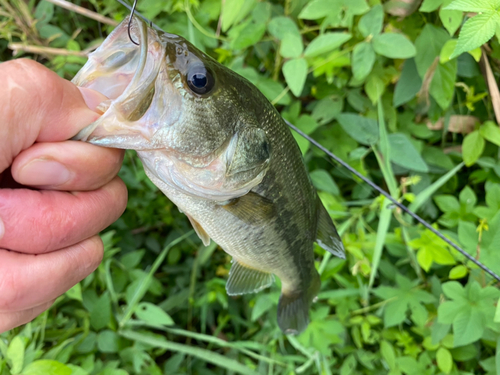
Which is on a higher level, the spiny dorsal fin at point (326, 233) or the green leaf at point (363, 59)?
the green leaf at point (363, 59)

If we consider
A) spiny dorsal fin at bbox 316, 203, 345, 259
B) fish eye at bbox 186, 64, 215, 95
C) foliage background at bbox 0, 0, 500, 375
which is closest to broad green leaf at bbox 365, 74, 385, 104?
foliage background at bbox 0, 0, 500, 375

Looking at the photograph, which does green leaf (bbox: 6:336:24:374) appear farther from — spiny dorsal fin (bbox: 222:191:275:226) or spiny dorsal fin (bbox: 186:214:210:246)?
spiny dorsal fin (bbox: 222:191:275:226)

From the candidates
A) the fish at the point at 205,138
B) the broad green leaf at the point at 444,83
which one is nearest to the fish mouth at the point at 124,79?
the fish at the point at 205,138

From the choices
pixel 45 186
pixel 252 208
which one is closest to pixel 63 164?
pixel 45 186

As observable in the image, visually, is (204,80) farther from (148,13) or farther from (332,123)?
(332,123)

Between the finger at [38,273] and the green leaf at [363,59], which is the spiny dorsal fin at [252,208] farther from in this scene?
the green leaf at [363,59]

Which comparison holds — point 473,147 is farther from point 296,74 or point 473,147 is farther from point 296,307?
point 296,307

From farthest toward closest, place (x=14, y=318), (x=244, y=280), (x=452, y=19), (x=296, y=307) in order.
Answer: (x=296, y=307)
(x=244, y=280)
(x=452, y=19)
(x=14, y=318)
